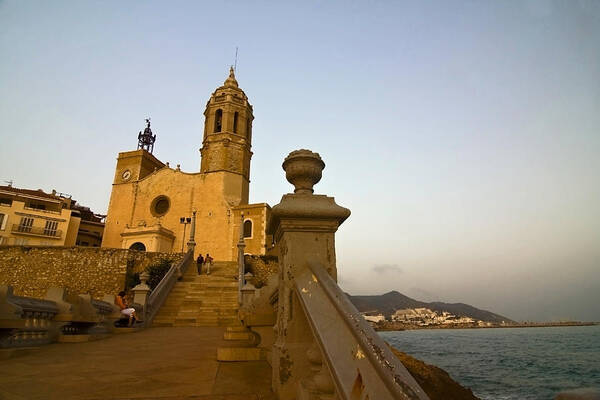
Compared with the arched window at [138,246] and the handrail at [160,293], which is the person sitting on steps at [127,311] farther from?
the arched window at [138,246]

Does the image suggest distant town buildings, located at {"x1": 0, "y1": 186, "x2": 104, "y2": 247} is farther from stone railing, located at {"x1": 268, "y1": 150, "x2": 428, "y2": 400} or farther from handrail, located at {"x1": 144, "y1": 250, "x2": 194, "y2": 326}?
stone railing, located at {"x1": 268, "y1": 150, "x2": 428, "y2": 400}

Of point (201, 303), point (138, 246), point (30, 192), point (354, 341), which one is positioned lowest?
point (354, 341)

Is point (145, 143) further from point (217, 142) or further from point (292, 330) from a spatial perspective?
point (292, 330)

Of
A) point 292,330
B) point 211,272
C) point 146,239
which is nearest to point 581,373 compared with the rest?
point 211,272

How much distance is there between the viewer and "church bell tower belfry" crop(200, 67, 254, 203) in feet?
96.2

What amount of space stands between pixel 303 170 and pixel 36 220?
39.3 m

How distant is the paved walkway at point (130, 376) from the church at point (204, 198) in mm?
20998

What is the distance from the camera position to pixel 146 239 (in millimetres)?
25344

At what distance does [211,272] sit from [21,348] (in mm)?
13651

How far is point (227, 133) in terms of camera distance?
98.3ft

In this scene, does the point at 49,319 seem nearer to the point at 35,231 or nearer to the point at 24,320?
the point at 24,320

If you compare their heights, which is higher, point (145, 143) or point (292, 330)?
point (145, 143)

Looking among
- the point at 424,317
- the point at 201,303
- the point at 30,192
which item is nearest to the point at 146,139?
the point at 30,192

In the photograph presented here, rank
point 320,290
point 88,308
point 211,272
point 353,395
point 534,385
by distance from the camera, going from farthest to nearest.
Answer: point 534,385
point 211,272
point 88,308
point 320,290
point 353,395
